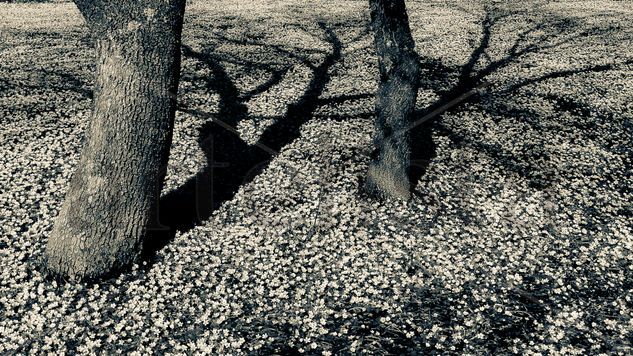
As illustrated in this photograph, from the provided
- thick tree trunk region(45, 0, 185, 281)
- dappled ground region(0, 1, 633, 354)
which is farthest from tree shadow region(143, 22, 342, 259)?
thick tree trunk region(45, 0, 185, 281)

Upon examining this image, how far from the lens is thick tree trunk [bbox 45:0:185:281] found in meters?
5.09

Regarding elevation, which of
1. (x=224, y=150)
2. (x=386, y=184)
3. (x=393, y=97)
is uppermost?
(x=393, y=97)

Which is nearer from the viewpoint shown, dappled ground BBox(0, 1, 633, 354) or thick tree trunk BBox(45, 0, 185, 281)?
thick tree trunk BBox(45, 0, 185, 281)

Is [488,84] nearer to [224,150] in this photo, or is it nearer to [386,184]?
[386,184]

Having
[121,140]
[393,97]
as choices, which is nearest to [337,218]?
[393,97]

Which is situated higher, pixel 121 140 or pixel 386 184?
pixel 386 184

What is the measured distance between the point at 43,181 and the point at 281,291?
3876mm

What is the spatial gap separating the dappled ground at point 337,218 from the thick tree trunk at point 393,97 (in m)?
0.39

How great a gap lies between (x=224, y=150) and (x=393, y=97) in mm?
3050

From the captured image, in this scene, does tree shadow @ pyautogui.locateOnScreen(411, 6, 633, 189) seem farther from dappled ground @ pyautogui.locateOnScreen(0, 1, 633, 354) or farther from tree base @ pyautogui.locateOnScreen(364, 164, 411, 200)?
tree base @ pyautogui.locateOnScreen(364, 164, 411, 200)

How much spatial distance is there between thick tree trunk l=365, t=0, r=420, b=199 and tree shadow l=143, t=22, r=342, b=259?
1.94 metres

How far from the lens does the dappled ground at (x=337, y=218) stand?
546 centimetres

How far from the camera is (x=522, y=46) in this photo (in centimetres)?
1525

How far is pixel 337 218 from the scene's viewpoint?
714cm
